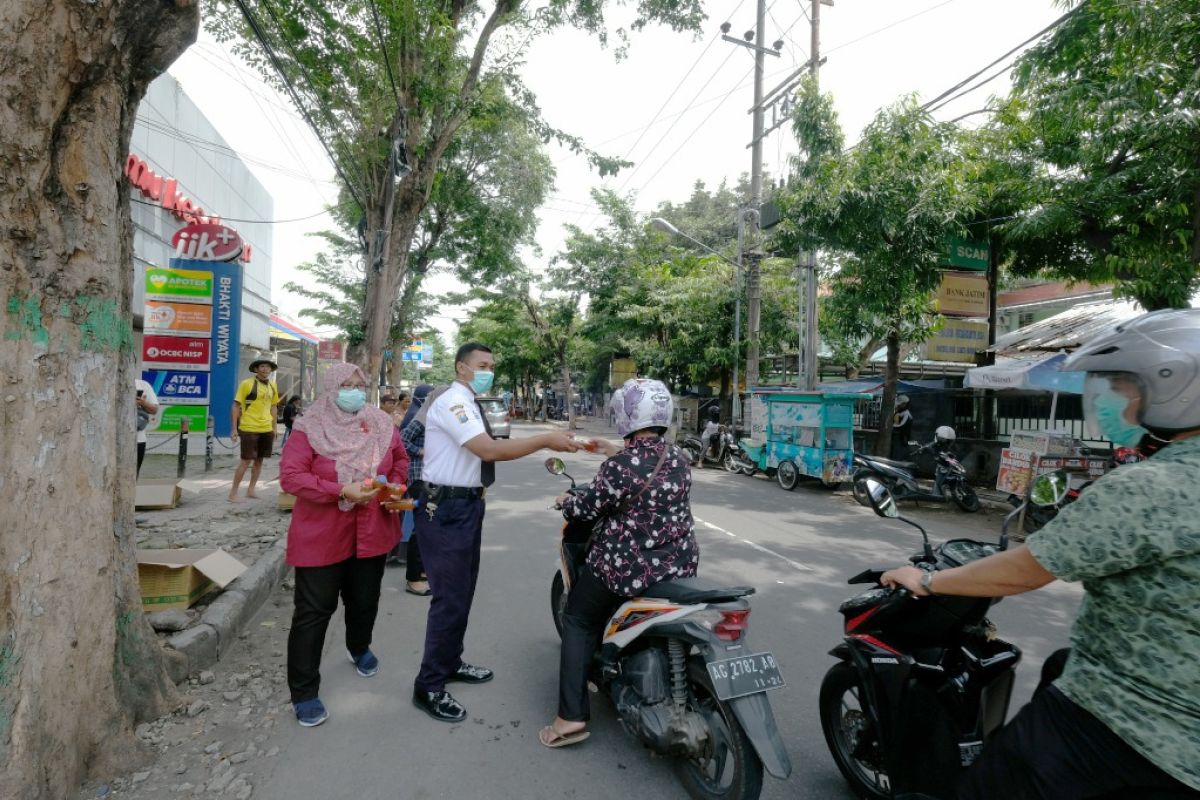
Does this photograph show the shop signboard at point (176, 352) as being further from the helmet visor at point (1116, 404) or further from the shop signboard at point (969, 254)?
the shop signboard at point (969, 254)

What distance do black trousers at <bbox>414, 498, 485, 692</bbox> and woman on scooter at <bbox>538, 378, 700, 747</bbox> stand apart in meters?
0.58

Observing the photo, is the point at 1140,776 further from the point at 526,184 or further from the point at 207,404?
the point at 526,184

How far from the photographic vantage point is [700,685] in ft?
8.34

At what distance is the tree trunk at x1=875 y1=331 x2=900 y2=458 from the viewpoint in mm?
11516

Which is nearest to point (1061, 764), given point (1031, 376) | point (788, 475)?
point (1031, 376)

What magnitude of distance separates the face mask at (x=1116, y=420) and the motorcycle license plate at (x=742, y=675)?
131cm

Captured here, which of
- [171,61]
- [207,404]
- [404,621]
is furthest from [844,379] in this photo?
[171,61]

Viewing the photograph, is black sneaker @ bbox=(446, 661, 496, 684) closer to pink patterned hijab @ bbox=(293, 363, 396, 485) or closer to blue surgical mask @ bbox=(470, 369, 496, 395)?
pink patterned hijab @ bbox=(293, 363, 396, 485)

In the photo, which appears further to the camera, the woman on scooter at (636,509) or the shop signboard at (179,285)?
the shop signboard at (179,285)

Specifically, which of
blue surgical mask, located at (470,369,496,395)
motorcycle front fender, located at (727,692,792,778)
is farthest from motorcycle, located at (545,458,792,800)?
blue surgical mask, located at (470,369,496,395)

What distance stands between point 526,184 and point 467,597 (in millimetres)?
16611

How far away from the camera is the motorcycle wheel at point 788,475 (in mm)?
11508

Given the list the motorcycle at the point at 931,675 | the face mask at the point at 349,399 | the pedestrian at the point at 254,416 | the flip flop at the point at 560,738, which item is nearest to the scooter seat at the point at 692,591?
the motorcycle at the point at 931,675

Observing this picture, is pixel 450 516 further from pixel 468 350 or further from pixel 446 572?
pixel 468 350
